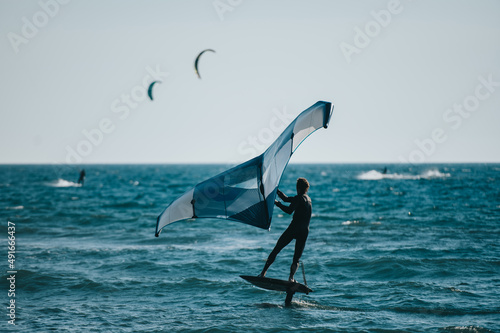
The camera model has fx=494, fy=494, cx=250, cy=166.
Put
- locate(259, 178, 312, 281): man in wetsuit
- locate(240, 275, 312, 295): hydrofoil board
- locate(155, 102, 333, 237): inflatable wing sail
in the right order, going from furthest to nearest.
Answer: locate(240, 275, 312, 295): hydrofoil board < locate(259, 178, 312, 281): man in wetsuit < locate(155, 102, 333, 237): inflatable wing sail

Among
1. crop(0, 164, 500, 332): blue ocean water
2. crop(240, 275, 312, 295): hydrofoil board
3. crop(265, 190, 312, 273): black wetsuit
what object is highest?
crop(265, 190, 312, 273): black wetsuit

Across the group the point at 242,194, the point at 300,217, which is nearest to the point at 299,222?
the point at 300,217

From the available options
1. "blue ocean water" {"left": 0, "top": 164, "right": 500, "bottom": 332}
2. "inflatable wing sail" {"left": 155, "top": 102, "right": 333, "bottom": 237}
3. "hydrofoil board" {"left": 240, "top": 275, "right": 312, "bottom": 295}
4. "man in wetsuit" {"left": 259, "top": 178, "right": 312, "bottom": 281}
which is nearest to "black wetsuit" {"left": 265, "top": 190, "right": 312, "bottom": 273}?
"man in wetsuit" {"left": 259, "top": 178, "right": 312, "bottom": 281}

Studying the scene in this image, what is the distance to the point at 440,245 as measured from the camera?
15539 mm

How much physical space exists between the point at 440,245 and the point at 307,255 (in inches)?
178

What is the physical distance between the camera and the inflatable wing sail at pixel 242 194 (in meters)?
7.11

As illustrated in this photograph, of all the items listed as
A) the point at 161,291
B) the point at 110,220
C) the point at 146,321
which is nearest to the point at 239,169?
the point at 146,321

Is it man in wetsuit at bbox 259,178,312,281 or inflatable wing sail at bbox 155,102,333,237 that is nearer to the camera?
inflatable wing sail at bbox 155,102,333,237

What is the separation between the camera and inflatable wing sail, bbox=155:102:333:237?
7.11 m

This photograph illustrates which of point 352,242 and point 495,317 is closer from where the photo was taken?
point 495,317

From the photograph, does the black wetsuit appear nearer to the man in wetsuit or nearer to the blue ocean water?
the man in wetsuit

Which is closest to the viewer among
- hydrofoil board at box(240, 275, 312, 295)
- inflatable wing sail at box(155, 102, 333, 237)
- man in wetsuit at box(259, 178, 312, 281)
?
inflatable wing sail at box(155, 102, 333, 237)

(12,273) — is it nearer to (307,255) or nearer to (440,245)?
(307,255)

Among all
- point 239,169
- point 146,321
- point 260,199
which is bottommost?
point 146,321
